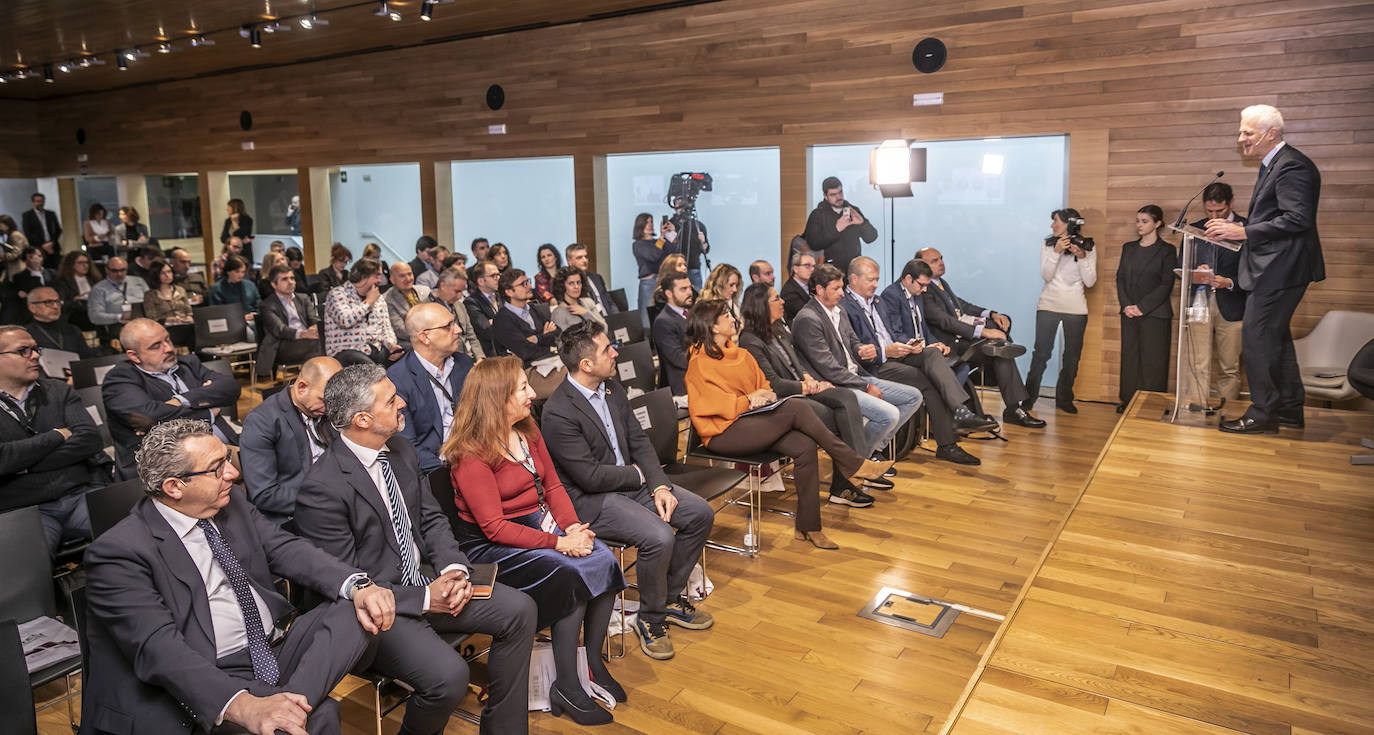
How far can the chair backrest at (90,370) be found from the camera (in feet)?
18.0

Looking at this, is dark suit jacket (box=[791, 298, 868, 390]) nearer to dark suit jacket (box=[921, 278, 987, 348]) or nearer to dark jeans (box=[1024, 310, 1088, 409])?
dark suit jacket (box=[921, 278, 987, 348])

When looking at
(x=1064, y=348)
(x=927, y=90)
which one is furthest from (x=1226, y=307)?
(x=927, y=90)

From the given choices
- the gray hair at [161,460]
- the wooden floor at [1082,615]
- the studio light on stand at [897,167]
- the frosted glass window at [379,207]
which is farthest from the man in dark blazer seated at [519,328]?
the frosted glass window at [379,207]

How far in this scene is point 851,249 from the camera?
8812 mm

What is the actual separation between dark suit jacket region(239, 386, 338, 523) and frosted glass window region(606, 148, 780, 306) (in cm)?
660

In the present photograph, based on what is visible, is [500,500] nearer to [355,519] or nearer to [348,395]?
[355,519]

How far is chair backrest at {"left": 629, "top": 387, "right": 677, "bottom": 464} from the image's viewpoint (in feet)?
14.9

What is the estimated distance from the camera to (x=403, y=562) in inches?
122

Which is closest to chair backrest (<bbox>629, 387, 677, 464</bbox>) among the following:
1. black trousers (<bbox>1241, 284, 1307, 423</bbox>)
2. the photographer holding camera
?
black trousers (<bbox>1241, 284, 1307, 423</bbox>)

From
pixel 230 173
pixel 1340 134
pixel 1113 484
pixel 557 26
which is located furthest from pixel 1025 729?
pixel 230 173

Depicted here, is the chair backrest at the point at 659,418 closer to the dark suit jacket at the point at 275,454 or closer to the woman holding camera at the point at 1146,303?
the dark suit jacket at the point at 275,454

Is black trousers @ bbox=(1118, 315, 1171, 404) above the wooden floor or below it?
above

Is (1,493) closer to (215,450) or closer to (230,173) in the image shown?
(215,450)

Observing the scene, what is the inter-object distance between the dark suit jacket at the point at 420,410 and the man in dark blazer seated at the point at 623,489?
2.20ft
